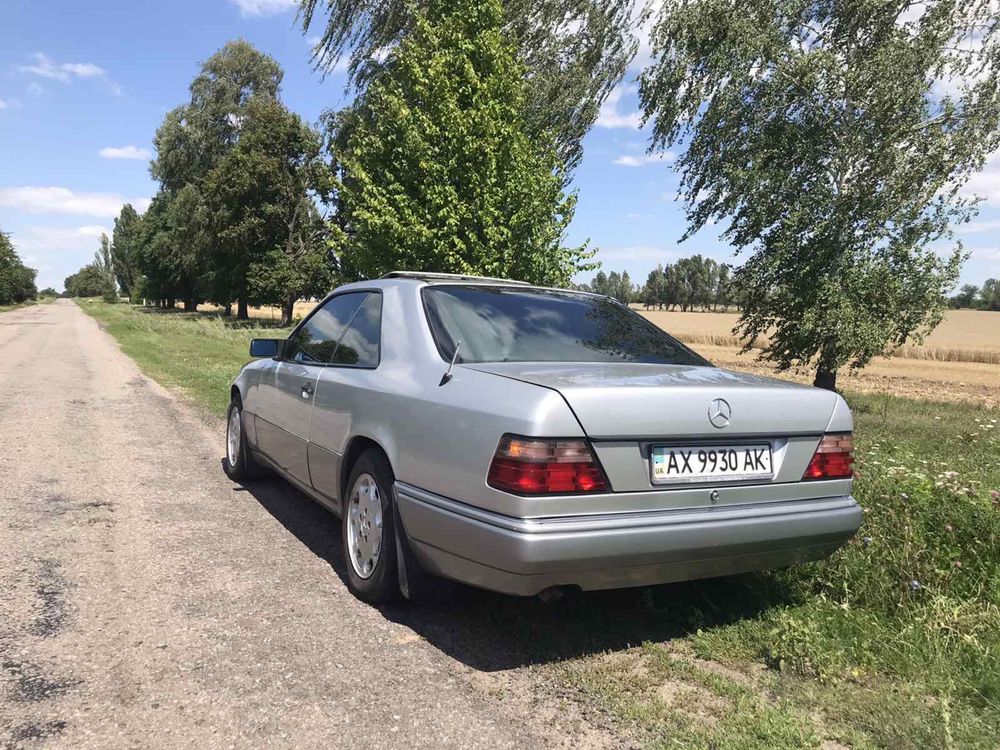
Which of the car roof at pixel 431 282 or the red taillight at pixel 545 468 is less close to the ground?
the car roof at pixel 431 282

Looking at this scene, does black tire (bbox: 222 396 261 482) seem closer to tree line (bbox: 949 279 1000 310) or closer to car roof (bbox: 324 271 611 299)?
car roof (bbox: 324 271 611 299)

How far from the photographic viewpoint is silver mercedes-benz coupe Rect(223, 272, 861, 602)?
262 centimetres

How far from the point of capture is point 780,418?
9.91 ft

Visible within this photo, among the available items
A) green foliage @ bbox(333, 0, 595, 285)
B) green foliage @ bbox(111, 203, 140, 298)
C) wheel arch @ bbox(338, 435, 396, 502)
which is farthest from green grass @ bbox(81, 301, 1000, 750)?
green foliage @ bbox(111, 203, 140, 298)

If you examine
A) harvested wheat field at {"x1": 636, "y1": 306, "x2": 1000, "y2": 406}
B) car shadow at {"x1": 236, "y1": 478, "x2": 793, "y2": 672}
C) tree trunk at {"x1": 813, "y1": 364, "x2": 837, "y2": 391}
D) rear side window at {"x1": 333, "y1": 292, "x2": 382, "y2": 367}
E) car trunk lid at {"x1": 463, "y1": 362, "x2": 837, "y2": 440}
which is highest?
rear side window at {"x1": 333, "y1": 292, "x2": 382, "y2": 367}

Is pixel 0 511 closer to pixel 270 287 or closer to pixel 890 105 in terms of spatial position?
pixel 890 105

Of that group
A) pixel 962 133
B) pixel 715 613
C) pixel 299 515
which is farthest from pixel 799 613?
pixel 962 133

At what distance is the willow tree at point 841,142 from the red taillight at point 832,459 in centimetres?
1305

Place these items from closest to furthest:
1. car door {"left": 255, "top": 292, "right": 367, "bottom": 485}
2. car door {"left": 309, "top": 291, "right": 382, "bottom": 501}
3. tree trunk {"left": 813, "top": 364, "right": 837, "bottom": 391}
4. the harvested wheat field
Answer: car door {"left": 309, "top": 291, "right": 382, "bottom": 501}
car door {"left": 255, "top": 292, "right": 367, "bottom": 485}
tree trunk {"left": 813, "top": 364, "right": 837, "bottom": 391}
the harvested wheat field

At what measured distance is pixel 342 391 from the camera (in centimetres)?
387

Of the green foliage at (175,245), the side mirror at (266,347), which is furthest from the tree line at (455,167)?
the green foliage at (175,245)

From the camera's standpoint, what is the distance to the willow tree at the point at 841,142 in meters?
14.6

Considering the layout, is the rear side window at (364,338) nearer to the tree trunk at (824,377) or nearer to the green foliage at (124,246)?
the tree trunk at (824,377)

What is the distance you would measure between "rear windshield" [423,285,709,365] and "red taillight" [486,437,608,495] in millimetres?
724
